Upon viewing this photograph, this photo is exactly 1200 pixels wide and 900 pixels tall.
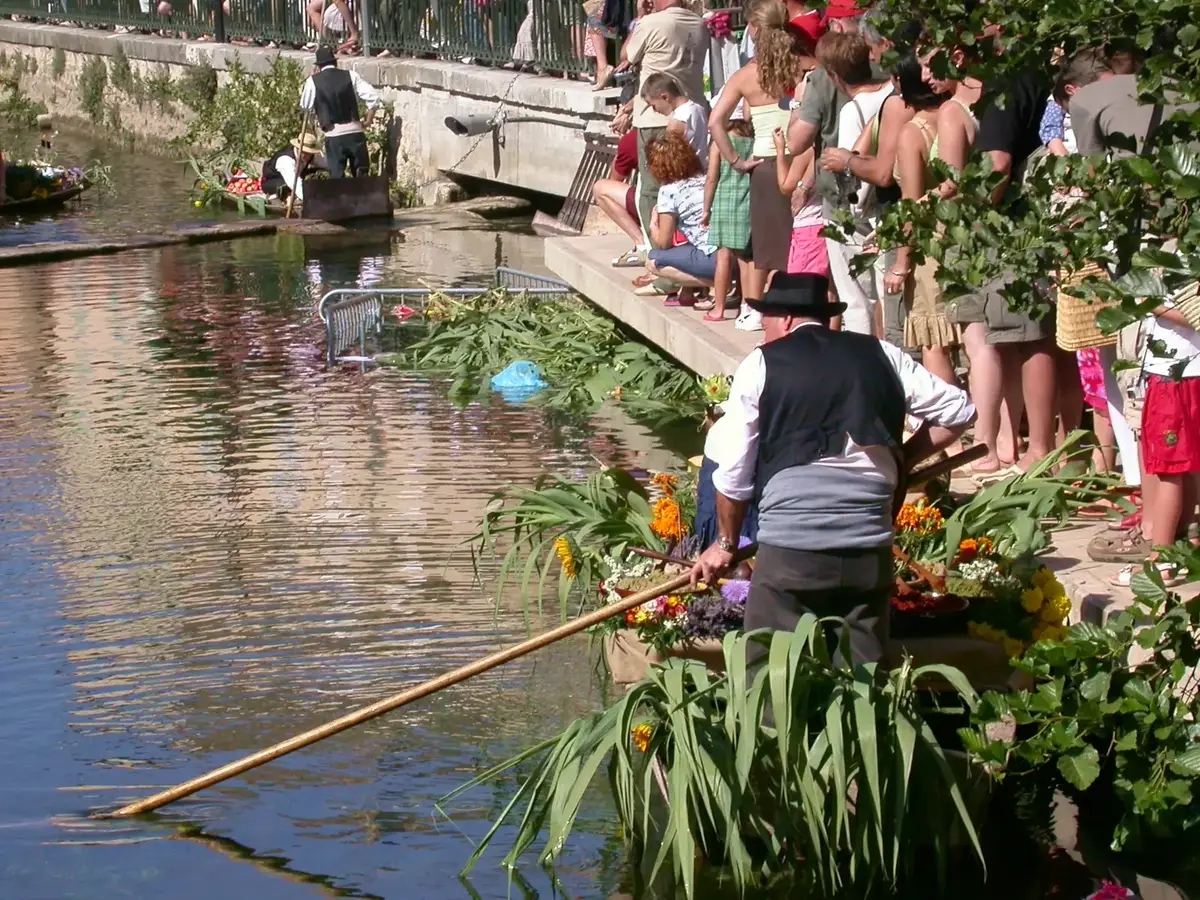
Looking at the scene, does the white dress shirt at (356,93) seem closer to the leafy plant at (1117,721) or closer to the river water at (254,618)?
the river water at (254,618)

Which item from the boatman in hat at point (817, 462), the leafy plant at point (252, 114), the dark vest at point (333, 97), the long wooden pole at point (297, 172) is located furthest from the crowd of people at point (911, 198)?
the leafy plant at point (252, 114)

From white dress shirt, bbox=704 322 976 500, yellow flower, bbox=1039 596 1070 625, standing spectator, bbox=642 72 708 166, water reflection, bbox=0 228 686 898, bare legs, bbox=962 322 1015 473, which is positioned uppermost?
standing spectator, bbox=642 72 708 166

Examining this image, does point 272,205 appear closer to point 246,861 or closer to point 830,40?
point 830,40

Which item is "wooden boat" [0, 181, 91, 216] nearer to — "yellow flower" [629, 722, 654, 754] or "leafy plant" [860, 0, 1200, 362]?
"yellow flower" [629, 722, 654, 754]

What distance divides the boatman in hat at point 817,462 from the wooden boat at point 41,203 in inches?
709

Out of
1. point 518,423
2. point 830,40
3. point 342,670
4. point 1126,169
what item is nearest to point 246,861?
point 342,670

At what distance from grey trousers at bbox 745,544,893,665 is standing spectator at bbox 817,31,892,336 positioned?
8.81 ft

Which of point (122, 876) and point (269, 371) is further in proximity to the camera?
point (269, 371)

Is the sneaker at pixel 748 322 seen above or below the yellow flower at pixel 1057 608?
above

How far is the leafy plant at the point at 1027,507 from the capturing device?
6512mm

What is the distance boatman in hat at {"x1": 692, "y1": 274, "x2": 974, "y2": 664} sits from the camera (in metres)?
5.54

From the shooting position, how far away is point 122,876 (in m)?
5.93

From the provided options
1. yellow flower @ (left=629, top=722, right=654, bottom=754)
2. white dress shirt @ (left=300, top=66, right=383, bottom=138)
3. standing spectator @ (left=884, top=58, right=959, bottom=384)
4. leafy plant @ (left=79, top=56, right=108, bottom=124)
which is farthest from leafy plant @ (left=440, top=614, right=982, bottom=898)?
leafy plant @ (left=79, top=56, right=108, bottom=124)

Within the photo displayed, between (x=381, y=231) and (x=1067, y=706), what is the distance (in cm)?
1619
